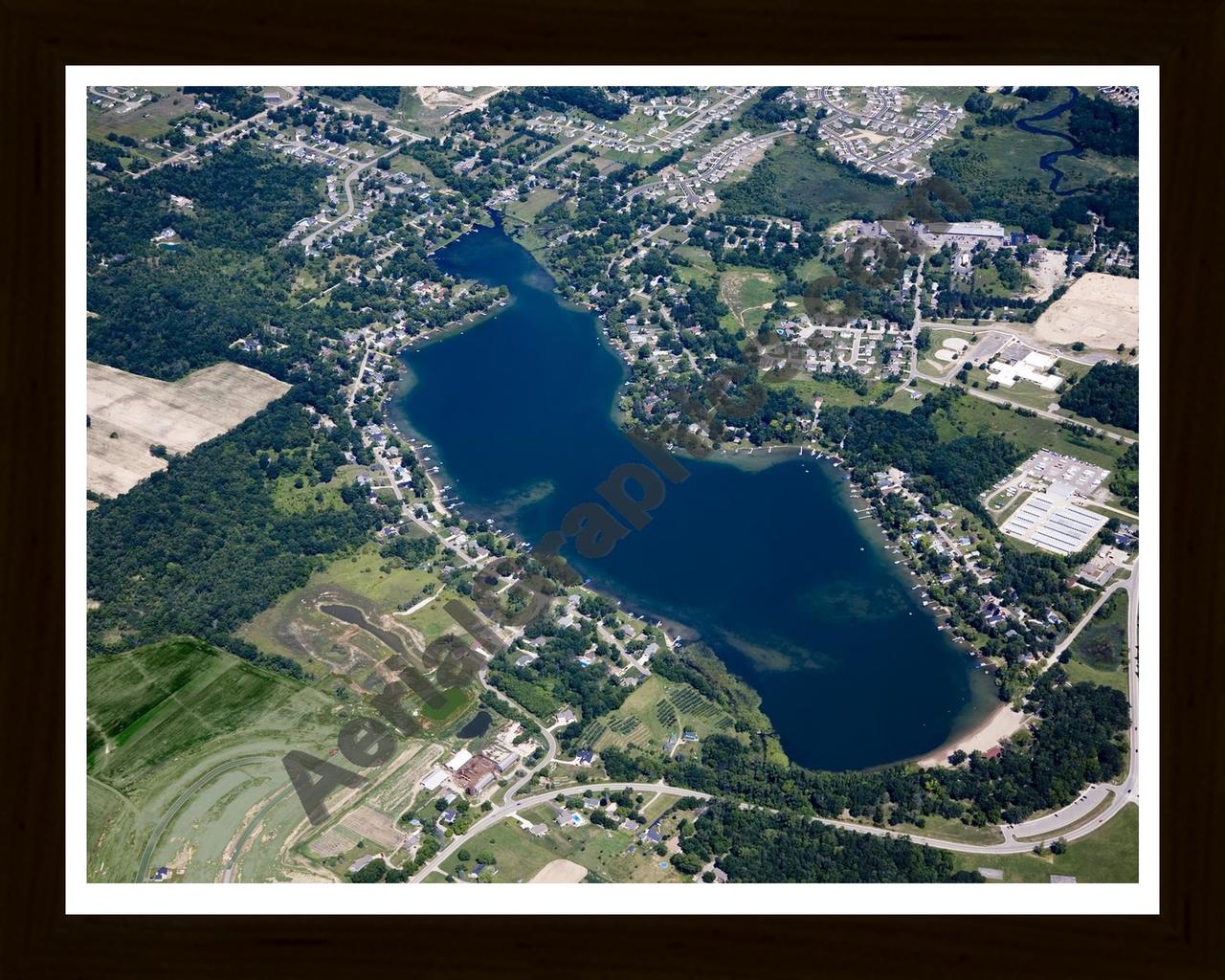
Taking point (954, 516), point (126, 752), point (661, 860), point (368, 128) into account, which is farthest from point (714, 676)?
point (368, 128)

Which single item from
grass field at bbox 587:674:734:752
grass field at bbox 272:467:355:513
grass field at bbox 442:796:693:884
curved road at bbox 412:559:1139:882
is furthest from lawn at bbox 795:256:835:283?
grass field at bbox 442:796:693:884

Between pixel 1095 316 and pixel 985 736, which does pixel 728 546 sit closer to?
pixel 985 736

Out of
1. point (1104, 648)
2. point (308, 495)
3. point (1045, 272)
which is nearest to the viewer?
point (1104, 648)

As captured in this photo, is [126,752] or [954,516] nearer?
[126,752]

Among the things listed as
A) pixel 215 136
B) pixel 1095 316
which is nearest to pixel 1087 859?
pixel 1095 316

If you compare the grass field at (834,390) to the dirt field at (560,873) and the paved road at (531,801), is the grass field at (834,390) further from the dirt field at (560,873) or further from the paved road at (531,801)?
the dirt field at (560,873)

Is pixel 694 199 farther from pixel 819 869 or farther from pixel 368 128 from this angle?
pixel 819 869
